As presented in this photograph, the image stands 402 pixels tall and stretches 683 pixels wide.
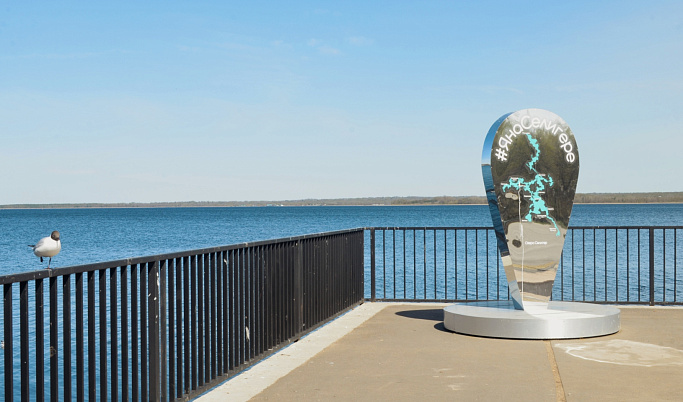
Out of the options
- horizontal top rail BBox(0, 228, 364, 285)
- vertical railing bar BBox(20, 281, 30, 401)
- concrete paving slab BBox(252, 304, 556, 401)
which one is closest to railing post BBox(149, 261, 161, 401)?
horizontal top rail BBox(0, 228, 364, 285)

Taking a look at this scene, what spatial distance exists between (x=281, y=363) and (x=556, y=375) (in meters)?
2.41

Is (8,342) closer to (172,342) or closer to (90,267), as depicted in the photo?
(90,267)

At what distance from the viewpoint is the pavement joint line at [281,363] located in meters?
5.54

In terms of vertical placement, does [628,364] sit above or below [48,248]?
below

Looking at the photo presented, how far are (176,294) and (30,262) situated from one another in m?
38.9

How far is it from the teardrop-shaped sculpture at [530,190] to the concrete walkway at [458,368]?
1.12m

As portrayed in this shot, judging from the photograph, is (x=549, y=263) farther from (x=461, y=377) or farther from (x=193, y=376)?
(x=193, y=376)

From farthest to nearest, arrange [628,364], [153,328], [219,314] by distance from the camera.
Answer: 1. [628,364]
2. [219,314]
3. [153,328]

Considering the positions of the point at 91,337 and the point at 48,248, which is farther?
the point at 48,248

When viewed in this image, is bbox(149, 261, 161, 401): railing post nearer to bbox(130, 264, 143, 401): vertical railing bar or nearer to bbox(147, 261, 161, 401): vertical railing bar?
bbox(147, 261, 161, 401): vertical railing bar

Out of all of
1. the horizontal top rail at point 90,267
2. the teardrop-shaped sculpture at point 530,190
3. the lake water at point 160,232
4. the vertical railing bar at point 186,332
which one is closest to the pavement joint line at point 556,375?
the teardrop-shaped sculpture at point 530,190

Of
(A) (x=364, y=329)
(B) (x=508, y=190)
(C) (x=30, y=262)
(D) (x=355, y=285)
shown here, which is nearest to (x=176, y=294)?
(A) (x=364, y=329)

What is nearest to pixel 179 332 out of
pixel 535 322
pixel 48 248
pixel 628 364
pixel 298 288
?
pixel 48 248

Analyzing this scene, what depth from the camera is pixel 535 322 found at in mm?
7844
